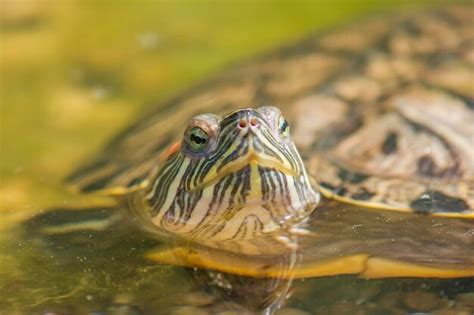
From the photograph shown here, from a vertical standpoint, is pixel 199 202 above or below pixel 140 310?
above

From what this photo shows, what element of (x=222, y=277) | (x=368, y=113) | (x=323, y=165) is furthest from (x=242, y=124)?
(x=368, y=113)

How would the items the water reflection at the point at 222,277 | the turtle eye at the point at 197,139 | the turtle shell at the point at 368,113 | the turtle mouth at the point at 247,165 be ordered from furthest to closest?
1. the turtle shell at the point at 368,113
2. the turtle eye at the point at 197,139
3. the turtle mouth at the point at 247,165
4. the water reflection at the point at 222,277

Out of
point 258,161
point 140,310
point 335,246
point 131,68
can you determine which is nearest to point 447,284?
point 335,246

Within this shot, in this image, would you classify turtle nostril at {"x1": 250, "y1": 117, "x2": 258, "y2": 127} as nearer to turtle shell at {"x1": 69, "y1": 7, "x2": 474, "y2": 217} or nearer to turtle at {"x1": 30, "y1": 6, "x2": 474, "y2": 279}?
turtle at {"x1": 30, "y1": 6, "x2": 474, "y2": 279}

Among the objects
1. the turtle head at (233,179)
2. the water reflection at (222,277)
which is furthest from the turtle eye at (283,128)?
the water reflection at (222,277)

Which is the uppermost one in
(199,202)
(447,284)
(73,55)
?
(73,55)

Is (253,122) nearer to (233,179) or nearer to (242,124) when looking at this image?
(242,124)

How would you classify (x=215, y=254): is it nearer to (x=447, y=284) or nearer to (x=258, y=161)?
(x=258, y=161)

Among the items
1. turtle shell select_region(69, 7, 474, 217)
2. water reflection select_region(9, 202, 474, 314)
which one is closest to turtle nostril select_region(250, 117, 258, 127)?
water reflection select_region(9, 202, 474, 314)

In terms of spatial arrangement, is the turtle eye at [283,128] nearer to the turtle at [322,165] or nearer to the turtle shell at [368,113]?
the turtle at [322,165]
